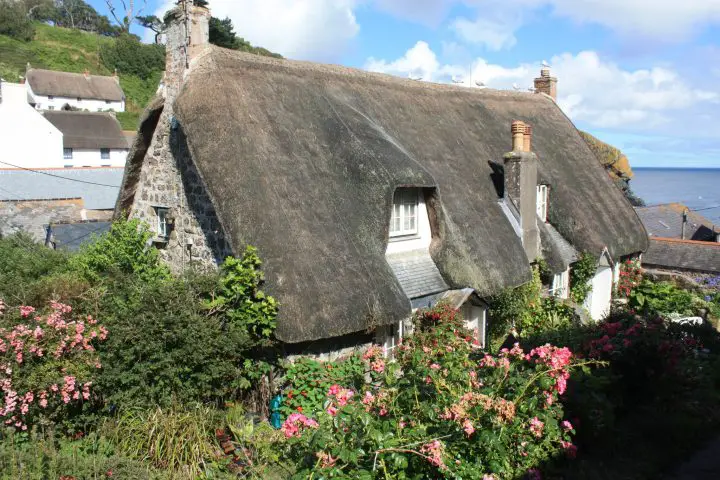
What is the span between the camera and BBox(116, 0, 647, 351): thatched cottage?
950 cm

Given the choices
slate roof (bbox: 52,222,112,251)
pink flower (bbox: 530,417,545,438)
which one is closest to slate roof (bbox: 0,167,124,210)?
slate roof (bbox: 52,222,112,251)

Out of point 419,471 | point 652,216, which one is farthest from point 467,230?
point 652,216

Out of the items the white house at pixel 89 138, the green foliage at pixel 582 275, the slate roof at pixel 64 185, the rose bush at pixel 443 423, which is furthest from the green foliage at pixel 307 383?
the white house at pixel 89 138

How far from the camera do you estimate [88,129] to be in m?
47.5

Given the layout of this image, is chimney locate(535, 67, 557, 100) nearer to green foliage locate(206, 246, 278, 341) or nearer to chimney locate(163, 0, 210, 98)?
chimney locate(163, 0, 210, 98)

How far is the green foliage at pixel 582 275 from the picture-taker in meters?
16.3

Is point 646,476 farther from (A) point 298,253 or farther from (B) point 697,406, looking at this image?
(A) point 298,253

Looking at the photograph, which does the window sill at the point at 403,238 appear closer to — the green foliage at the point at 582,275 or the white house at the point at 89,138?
the green foliage at the point at 582,275

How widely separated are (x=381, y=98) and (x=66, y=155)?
127 ft

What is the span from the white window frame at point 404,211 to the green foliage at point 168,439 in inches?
211

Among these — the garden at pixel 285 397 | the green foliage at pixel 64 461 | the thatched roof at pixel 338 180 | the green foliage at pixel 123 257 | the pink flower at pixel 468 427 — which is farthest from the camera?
the green foliage at pixel 123 257

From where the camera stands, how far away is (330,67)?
572 inches

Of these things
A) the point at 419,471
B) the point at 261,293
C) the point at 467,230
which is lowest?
the point at 419,471

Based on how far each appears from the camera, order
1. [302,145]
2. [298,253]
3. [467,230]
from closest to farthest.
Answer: [298,253], [302,145], [467,230]
